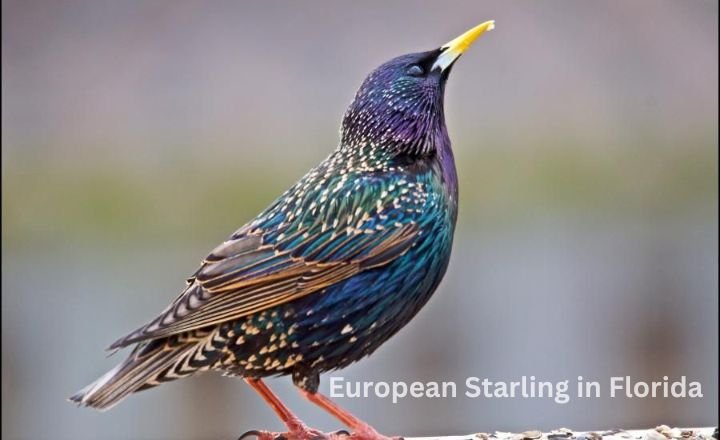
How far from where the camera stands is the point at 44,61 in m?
3.50

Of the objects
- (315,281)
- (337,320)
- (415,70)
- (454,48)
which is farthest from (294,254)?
(454,48)

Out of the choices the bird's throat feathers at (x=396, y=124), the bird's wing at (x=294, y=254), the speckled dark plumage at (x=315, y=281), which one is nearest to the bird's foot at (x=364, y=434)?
the speckled dark plumage at (x=315, y=281)

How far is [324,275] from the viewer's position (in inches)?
108

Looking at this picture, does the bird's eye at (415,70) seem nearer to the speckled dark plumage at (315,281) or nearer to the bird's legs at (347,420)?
the speckled dark plumage at (315,281)

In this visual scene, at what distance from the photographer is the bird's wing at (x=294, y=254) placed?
2.67 meters

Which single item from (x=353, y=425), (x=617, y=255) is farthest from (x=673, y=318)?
(x=353, y=425)

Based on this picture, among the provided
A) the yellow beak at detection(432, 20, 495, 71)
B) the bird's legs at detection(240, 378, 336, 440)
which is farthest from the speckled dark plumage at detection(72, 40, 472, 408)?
the yellow beak at detection(432, 20, 495, 71)

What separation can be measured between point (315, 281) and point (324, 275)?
1.2 inches

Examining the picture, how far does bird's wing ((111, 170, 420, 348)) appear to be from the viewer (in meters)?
2.67

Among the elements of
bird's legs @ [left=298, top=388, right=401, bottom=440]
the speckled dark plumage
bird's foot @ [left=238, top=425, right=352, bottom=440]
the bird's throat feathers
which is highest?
the bird's throat feathers

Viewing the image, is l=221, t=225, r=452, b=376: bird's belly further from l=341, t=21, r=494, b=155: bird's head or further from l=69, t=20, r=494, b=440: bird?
l=341, t=21, r=494, b=155: bird's head

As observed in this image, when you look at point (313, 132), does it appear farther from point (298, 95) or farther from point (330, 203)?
point (330, 203)

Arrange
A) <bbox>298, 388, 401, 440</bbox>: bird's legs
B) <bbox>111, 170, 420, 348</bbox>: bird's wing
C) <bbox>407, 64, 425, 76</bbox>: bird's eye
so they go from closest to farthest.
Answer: <bbox>111, 170, 420, 348</bbox>: bird's wing < <bbox>298, 388, 401, 440</bbox>: bird's legs < <bbox>407, 64, 425, 76</bbox>: bird's eye

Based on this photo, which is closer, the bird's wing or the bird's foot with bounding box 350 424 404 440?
the bird's wing
